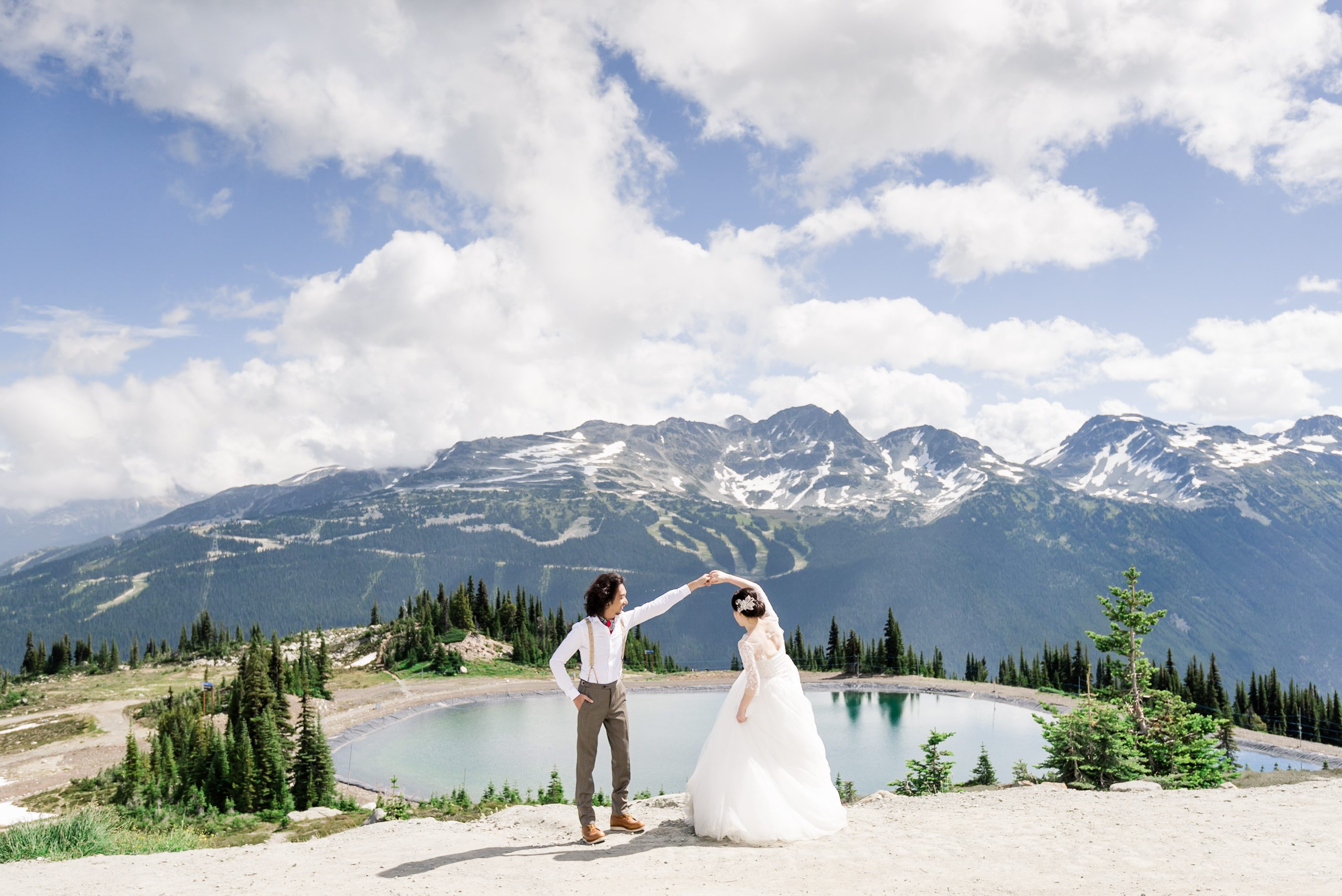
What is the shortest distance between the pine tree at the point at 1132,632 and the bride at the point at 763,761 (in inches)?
670

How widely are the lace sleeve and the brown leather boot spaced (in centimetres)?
308

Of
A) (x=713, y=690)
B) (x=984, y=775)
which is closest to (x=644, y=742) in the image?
(x=984, y=775)

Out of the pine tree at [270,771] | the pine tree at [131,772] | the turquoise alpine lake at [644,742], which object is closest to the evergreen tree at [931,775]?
the turquoise alpine lake at [644,742]

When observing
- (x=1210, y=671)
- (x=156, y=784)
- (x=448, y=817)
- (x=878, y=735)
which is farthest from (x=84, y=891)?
(x=1210, y=671)

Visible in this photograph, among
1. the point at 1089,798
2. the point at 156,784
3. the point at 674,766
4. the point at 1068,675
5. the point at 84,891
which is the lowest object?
the point at 1068,675

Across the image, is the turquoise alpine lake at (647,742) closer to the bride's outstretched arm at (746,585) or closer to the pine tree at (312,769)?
the pine tree at (312,769)

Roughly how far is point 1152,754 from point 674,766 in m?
26.9

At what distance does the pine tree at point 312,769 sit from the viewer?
30453mm

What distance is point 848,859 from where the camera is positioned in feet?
32.0

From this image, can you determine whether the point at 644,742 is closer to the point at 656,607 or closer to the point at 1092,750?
the point at 1092,750

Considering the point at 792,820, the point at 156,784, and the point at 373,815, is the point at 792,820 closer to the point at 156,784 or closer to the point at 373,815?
the point at 373,815

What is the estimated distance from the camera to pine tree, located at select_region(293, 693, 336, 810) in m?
30.5

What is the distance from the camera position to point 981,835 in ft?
36.2

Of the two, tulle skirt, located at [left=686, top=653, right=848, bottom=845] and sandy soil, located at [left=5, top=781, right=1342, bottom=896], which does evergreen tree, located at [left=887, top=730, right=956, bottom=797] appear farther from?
tulle skirt, located at [left=686, top=653, right=848, bottom=845]
